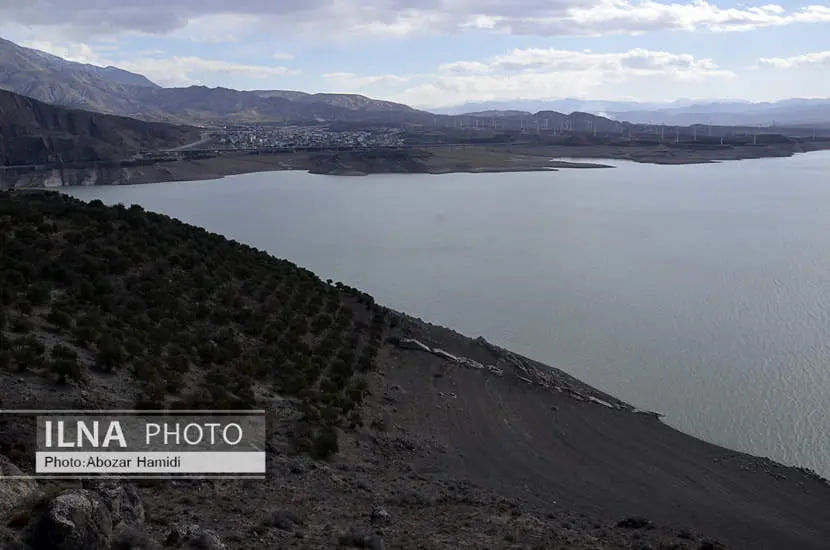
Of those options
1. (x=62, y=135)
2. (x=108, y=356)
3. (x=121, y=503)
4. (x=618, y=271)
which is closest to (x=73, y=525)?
(x=121, y=503)

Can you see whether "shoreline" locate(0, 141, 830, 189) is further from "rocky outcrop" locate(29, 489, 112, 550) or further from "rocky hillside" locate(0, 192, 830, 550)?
"rocky outcrop" locate(29, 489, 112, 550)

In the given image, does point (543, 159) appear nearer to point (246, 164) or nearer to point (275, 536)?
point (246, 164)

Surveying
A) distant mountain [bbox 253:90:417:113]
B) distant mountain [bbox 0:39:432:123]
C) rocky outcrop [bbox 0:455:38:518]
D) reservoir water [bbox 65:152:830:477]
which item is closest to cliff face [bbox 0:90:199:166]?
reservoir water [bbox 65:152:830:477]

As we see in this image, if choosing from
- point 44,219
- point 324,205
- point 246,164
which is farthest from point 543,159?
point 44,219

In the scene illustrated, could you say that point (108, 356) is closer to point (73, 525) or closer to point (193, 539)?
point (193, 539)

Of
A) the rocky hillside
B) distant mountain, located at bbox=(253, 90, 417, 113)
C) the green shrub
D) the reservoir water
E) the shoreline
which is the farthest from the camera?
distant mountain, located at bbox=(253, 90, 417, 113)

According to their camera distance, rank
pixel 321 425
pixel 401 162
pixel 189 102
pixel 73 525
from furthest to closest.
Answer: pixel 189 102 → pixel 401 162 → pixel 321 425 → pixel 73 525
